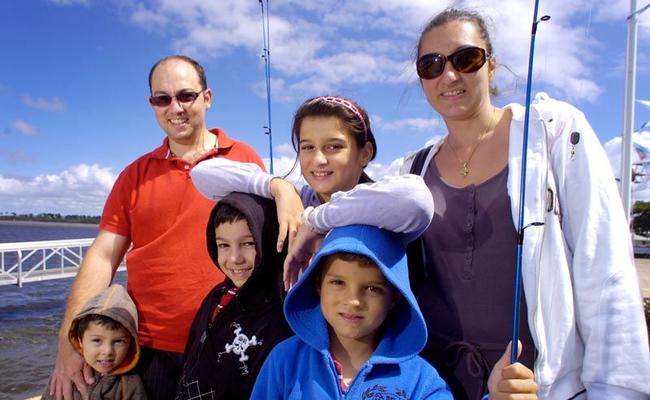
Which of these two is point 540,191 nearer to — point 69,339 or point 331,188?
point 331,188

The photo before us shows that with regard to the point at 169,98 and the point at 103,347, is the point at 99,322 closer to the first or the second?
the point at 103,347

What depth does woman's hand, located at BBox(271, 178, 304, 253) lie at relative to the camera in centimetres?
212

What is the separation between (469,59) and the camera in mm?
2104

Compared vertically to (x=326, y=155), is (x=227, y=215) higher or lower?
lower

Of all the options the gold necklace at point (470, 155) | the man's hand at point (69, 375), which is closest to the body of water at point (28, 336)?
the man's hand at point (69, 375)

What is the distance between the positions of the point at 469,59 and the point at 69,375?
2593mm

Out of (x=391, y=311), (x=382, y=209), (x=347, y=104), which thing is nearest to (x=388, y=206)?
(x=382, y=209)

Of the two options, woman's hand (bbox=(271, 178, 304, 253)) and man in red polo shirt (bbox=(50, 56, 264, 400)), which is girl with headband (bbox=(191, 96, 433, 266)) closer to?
woman's hand (bbox=(271, 178, 304, 253))

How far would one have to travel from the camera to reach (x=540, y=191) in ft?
5.86

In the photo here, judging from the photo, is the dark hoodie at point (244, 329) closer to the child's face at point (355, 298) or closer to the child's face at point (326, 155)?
the child's face at point (326, 155)

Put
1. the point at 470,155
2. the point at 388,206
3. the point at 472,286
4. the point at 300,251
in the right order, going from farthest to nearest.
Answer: the point at 470,155
the point at 300,251
the point at 472,286
the point at 388,206

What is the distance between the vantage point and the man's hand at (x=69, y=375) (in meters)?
2.71

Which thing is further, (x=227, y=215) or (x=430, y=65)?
(x=227, y=215)

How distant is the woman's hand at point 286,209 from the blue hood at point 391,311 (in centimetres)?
21
